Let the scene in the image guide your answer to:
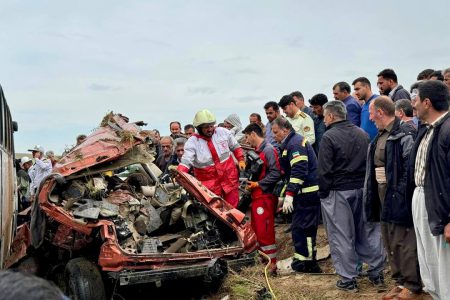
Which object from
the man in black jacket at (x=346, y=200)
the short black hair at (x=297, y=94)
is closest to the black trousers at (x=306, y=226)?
the man in black jacket at (x=346, y=200)

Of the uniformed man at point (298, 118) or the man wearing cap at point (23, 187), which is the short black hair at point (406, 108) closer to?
the uniformed man at point (298, 118)

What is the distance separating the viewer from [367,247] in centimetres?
664

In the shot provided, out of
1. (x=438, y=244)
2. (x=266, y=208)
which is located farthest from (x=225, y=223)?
(x=438, y=244)

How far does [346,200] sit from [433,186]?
1.99m

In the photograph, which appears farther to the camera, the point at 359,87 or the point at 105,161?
the point at 359,87

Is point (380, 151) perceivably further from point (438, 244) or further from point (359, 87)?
point (359, 87)

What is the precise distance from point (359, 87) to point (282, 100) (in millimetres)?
1272

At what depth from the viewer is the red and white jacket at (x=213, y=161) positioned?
26.4 feet

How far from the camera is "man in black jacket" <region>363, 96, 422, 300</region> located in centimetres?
541

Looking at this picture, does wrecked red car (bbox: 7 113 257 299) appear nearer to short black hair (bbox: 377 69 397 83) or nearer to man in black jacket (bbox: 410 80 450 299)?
man in black jacket (bbox: 410 80 450 299)

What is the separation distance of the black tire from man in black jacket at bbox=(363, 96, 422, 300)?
115 inches

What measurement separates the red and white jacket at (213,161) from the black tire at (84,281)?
228 cm

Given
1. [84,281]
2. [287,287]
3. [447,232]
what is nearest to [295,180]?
[287,287]

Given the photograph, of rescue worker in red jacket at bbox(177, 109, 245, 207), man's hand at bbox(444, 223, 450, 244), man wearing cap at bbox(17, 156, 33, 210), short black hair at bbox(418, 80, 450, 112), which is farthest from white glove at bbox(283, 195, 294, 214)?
man wearing cap at bbox(17, 156, 33, 210)
